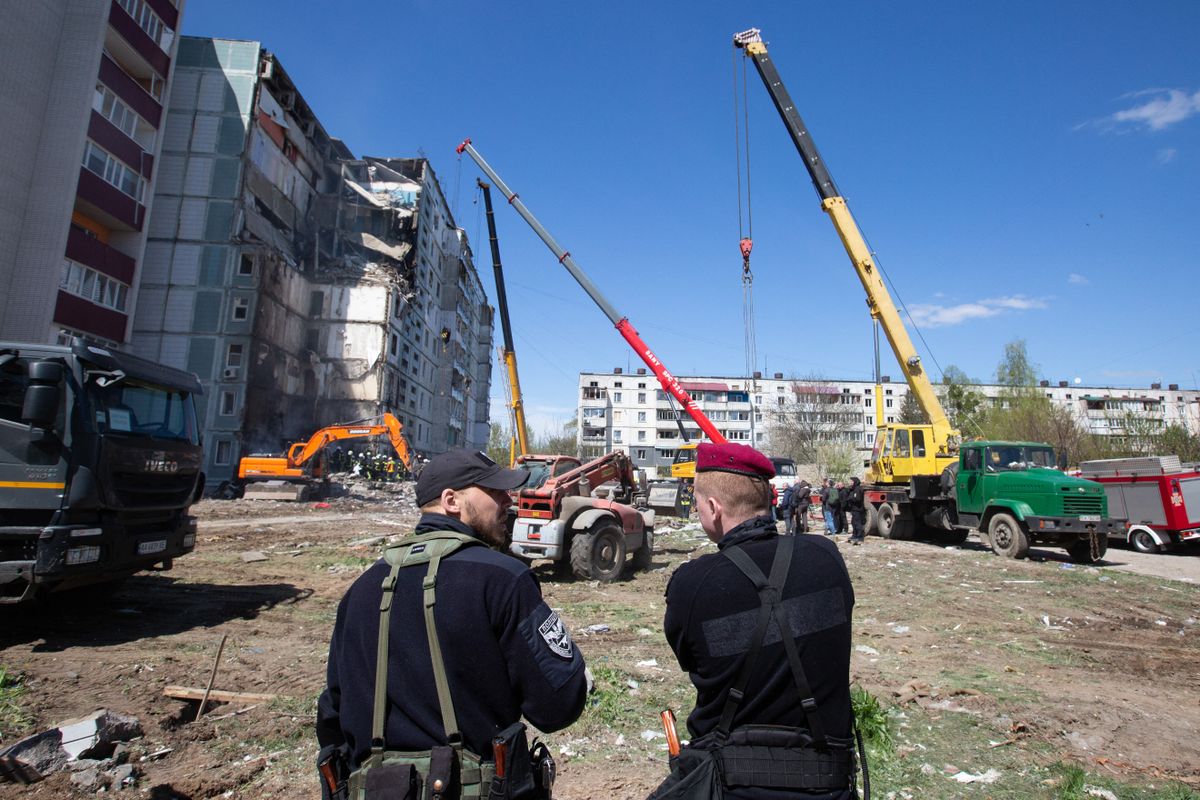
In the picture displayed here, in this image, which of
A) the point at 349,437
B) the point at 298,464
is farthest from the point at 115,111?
the point at 349,437

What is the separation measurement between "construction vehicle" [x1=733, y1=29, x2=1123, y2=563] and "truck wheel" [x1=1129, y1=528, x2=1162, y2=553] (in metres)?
3.40

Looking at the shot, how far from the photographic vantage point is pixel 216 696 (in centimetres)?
495

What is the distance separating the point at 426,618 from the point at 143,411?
7.03 metres

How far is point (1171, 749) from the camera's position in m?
4.30

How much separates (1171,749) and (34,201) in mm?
30765

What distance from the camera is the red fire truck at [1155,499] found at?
15086mm

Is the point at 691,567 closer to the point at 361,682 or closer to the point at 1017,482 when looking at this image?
the point at 361,682

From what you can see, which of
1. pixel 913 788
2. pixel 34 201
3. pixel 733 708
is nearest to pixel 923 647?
pixel 913 788

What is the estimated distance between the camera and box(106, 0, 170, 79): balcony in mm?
24672

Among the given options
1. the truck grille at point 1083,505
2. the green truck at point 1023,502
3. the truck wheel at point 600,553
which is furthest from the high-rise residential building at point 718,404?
the truck wheel at point 600,553

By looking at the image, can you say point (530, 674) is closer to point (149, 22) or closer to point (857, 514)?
point (857, 514)

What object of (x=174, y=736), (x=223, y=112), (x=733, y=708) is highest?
(x=223, y=112)

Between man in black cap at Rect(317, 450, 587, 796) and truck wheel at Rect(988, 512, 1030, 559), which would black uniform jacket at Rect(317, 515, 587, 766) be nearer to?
man in black cap at Rect(317, 450, 587, 796)

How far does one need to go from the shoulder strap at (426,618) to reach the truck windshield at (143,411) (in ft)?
20.4
